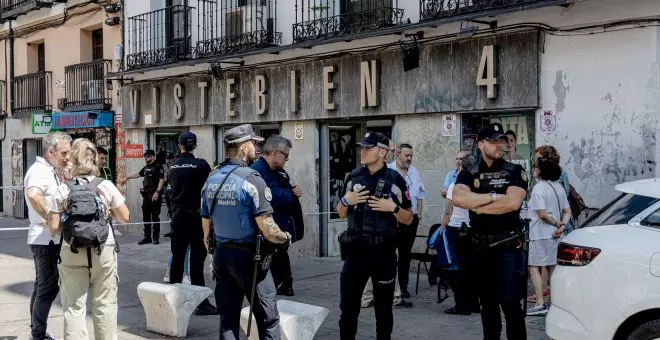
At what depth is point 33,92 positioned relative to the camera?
2045 cm

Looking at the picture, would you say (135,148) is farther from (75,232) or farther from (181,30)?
(75,232)

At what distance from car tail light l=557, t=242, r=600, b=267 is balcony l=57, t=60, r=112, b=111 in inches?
556

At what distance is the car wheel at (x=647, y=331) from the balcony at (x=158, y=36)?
38.1 feet

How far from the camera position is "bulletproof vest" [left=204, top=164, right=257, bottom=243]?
5.44m

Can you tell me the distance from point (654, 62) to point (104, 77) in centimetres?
1265

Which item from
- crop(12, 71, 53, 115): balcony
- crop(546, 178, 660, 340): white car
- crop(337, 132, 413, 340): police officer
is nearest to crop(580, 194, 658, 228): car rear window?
crop(546, 178, 660, 340): white car

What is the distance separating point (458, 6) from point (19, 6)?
574 inches

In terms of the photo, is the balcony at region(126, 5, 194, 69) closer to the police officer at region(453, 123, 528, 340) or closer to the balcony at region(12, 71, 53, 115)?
the balcony at region(12, 71, 53, 115)

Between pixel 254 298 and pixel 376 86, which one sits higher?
pixel 376 86

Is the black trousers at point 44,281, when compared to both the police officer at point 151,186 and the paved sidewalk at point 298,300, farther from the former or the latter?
the police officer at point 151,186

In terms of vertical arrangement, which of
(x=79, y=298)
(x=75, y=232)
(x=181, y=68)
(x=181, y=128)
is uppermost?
(x=181, y=68)

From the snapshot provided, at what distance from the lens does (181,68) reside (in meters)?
15.3

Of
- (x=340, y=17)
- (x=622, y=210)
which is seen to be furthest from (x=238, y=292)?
(x=340, y=17)

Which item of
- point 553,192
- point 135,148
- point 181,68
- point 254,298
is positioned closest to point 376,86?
point 553,192
